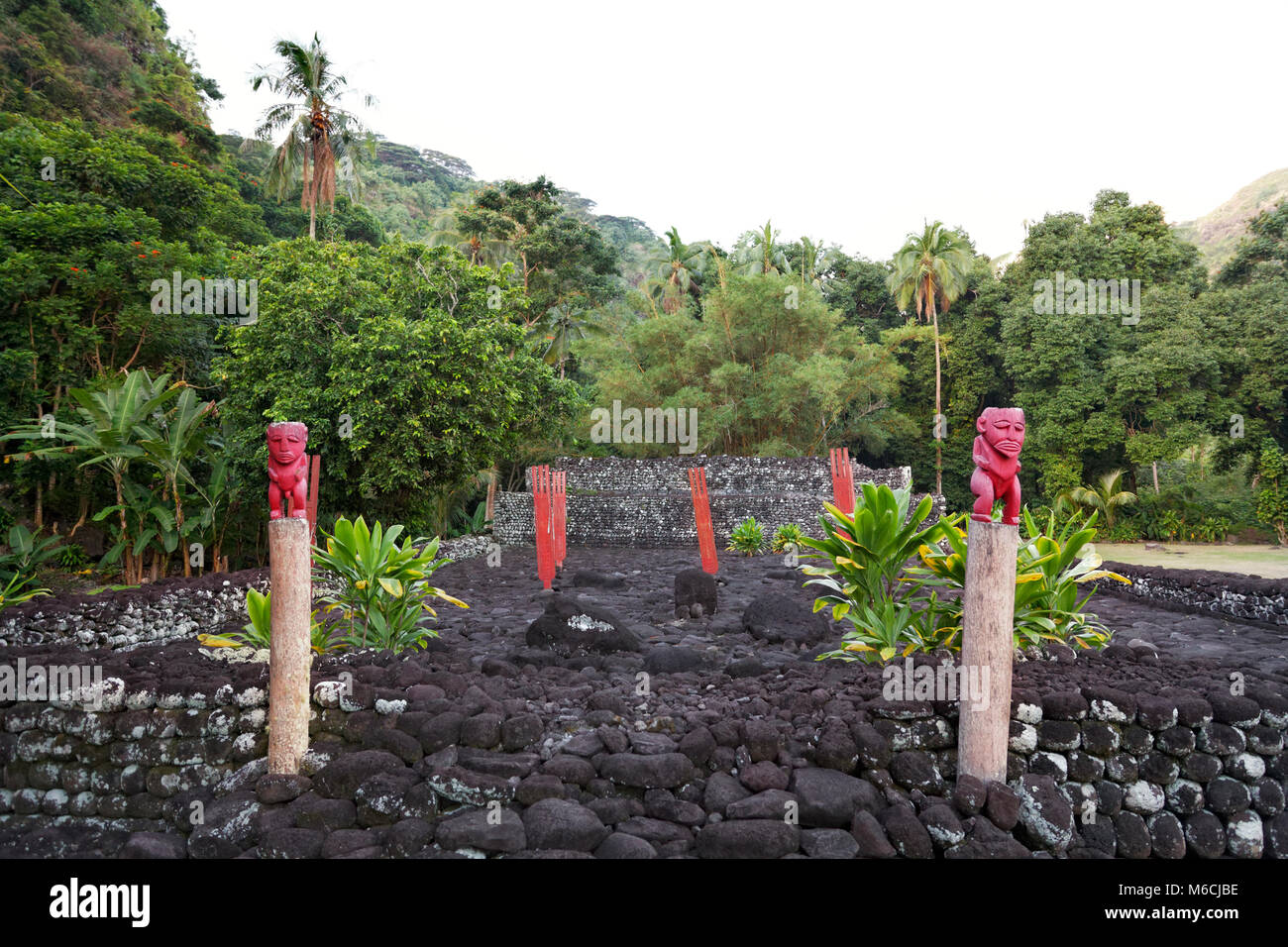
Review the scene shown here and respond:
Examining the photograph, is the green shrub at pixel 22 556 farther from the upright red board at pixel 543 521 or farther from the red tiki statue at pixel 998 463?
the red tiki statue at pixel 998 463

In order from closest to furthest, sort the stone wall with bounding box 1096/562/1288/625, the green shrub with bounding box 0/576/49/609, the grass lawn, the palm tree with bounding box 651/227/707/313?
1. the green shrub with bounding box 0/576/49/609
2. the stone wall with bounding box 1096/562/1288/625
3. the grass lawn
4. the palm tree with bounding box 651/227/707/313

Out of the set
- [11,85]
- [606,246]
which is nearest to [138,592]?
[11,85]

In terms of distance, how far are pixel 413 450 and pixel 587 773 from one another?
264 inches

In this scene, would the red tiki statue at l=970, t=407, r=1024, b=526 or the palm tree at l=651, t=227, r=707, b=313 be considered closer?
the red tiki statue at l=970, t=407, r=1024, b=526

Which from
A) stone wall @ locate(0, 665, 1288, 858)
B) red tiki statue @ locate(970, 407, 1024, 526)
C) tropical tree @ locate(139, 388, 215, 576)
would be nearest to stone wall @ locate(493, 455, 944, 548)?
tropical tree @ locate(139, 388, 215, 576)

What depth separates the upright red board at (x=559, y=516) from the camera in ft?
32.3

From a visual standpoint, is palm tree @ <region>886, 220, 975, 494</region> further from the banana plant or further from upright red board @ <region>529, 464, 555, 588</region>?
the banana plant

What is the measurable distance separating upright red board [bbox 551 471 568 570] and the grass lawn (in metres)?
9.70

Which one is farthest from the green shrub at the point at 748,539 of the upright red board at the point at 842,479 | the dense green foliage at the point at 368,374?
the dense green foliage at the point at 368,374

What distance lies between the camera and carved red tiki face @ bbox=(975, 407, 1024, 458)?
128 inches

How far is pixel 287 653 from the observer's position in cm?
337

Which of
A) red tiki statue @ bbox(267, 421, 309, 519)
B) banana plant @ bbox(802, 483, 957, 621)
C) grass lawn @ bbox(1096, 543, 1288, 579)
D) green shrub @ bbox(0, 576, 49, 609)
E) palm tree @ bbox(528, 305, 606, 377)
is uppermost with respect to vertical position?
palm tree @ bbox(528, 305, 606, 377)

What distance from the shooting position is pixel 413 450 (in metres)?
9.09
